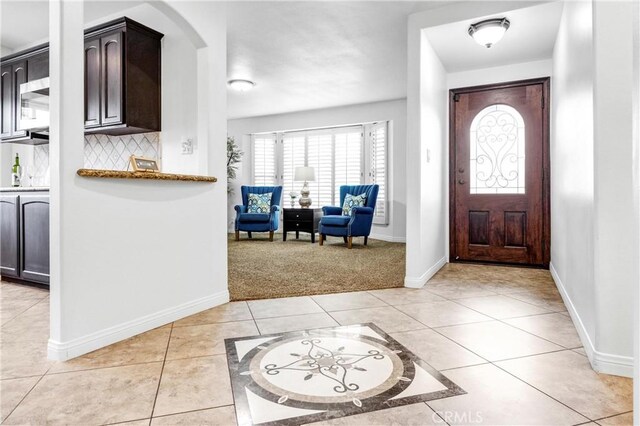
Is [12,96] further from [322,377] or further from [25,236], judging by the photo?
[322,377]

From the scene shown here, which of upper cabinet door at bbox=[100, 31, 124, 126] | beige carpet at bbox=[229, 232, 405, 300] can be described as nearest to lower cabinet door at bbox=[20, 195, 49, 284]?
upper cabinet door at bbox=[100, 31, 124, 126]

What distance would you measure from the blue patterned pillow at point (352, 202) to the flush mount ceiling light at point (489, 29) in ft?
10.6

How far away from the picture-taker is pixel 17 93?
381cm

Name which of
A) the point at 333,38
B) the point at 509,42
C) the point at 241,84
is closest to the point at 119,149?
the point at 241,84

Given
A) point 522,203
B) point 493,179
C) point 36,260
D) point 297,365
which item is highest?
point 493,179

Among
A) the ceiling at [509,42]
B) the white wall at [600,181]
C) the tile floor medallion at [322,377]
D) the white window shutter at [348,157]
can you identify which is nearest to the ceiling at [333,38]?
the ceiling at [509,42]

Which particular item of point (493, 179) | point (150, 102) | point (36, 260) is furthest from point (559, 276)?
point (36, 260)

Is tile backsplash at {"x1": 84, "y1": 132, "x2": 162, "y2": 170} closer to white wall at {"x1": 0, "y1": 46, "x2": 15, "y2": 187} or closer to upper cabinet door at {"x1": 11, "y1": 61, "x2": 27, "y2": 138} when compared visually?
upper cabinet door at {"x1": 11, "y1": 61, "x2": 27, "y2": 138}

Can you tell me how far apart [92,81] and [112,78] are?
318 mm

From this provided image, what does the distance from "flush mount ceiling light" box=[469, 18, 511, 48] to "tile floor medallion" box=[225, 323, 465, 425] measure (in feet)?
8.54

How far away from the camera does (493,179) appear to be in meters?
4.22

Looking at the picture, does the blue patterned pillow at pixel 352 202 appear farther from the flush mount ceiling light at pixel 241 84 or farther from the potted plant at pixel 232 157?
the potted plant at pixel 232 157

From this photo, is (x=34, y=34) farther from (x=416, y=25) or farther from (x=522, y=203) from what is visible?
(x=522, y=203)

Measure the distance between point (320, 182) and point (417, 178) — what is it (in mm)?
4352
